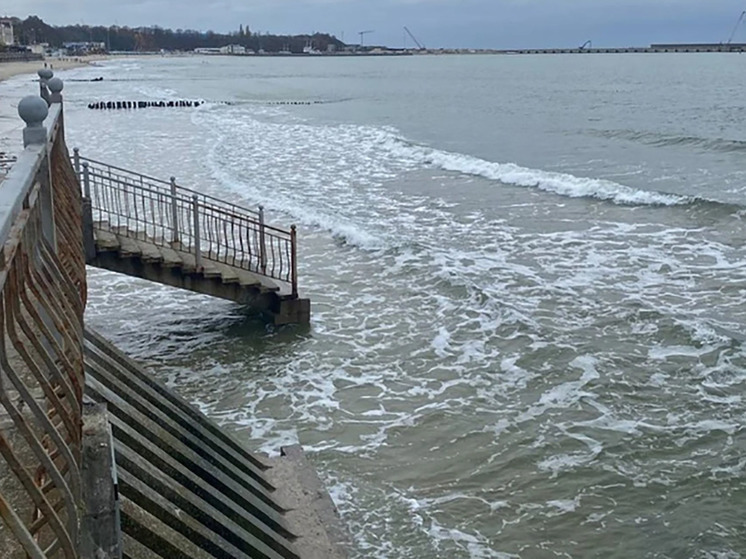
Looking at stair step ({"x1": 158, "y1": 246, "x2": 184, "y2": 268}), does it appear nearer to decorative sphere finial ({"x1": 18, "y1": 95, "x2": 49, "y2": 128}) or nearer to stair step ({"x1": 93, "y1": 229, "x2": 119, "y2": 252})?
stair step ({"x1": 93, "y1": 229, "x2": 119, "y2": 252})

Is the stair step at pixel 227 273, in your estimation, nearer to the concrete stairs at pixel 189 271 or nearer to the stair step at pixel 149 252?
the concrete stairs at pixel 189 271

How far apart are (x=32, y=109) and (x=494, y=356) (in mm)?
9893

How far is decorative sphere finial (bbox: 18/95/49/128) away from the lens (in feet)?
12.8

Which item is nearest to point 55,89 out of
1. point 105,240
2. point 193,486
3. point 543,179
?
point 193,486

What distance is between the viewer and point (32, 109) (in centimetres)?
397

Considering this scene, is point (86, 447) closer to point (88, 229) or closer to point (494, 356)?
point (88, 229)

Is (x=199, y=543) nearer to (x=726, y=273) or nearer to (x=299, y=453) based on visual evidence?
(x=299, y=453)

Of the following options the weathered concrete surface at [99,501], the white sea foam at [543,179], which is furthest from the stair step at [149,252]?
the white sea foam at [543,179]

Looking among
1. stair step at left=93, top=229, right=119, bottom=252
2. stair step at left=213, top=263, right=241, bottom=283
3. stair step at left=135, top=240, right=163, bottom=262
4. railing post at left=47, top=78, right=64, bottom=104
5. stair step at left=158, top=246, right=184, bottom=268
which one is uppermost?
railing post at left=47, top=78, right=64, bottom=104

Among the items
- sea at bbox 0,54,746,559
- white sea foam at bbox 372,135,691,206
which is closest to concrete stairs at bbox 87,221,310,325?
sea at bbox 0,54,746,559

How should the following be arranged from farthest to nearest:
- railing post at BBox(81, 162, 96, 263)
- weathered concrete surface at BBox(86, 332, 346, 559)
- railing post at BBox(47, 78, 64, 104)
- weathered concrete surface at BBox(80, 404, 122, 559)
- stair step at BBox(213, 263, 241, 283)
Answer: stair step at BBox(213, 263, 241, 283), railing post at BBox(81, 162, 96, 263), railing post at BBox(47, 78, 64, 104), weathered concrete surface at BBox(86, 332, 346, 559), weathered concrete surface at BBox(80, 404, 122, 559)

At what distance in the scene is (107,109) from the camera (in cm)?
7006

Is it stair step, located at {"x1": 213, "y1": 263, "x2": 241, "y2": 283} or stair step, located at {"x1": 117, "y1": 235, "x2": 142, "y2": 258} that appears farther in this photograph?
stair step, located at {"x1": 213, "y1": 263, "x2": 241, "y2": 283}

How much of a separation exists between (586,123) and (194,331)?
46952 mm
